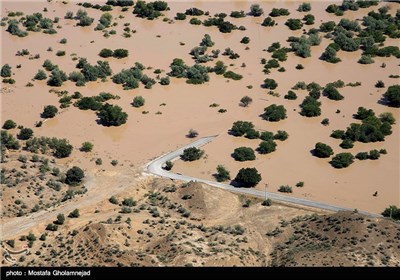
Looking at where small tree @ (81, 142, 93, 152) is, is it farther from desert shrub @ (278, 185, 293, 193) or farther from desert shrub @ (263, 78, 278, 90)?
desert shrub @ (263, 78, 278, 90)

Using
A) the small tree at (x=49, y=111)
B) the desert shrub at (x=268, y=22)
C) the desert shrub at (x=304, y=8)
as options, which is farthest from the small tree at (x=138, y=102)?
the desert shrub at (x=304, y=8)

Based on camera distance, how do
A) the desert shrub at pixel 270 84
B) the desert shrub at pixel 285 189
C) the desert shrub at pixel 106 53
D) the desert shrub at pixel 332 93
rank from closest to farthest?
the desert shrub at pixel 285 189
the desert shrub at pixel 332 93
the desert shrub at pixel 270 84
the desert shrub at pixel 106 53

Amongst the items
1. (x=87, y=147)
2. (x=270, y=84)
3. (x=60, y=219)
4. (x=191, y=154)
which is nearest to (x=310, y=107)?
(x=270, y=84)

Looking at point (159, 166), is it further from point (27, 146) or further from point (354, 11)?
point (354, 11)

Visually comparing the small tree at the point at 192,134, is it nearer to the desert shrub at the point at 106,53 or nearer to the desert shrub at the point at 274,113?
the desert shrub at the point at 274,113

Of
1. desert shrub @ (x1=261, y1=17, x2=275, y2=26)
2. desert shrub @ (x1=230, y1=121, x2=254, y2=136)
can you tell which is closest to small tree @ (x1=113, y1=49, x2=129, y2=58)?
desert shrub @ (x1=261, y1=17, x2=275, y2=26)
